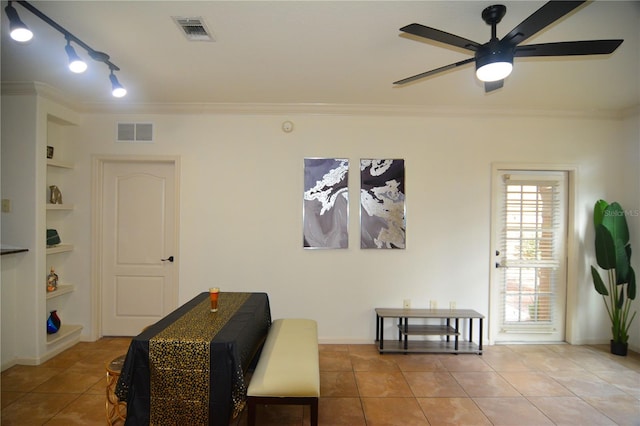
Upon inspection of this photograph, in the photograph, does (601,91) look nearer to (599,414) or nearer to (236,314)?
(599,414)

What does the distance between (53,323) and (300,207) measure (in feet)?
9.90

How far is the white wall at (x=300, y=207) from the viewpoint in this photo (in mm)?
3730

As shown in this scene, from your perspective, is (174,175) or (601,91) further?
(174,175)

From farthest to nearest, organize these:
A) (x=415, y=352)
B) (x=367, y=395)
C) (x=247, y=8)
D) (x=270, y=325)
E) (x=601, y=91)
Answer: (x=415, y=352) < (x=601, y=91) < (x=270, y=325) < (x=367, y=395) < (x=247, y=8)

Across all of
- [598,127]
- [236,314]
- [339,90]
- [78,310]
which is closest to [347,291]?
[236,314]

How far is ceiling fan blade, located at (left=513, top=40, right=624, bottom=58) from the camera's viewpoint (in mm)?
1645

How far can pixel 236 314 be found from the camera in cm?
244

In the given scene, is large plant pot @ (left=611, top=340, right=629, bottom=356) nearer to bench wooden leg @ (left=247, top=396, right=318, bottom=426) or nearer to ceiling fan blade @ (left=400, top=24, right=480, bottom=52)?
bench wooden leg @ (left=247, top=396, right=318, bottom=426)

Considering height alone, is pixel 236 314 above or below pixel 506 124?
below

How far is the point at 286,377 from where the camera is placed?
201cm

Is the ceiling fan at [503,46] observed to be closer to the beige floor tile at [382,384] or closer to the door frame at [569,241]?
the door frame at [569,241]

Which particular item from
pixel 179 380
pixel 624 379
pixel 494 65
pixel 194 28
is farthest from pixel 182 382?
pixel 624 379

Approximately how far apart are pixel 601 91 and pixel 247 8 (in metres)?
3.50

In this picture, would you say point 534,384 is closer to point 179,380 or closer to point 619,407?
point 619,407
